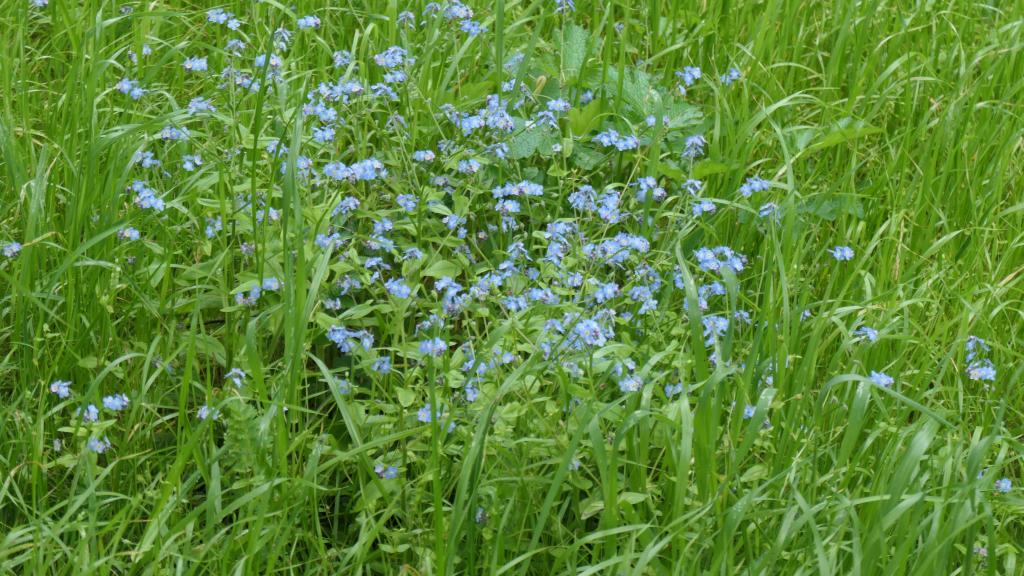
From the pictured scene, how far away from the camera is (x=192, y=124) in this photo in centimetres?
325

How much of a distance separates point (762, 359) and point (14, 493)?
1.52 meters

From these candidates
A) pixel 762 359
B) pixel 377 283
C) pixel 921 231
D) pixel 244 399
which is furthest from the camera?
pixel 921 231

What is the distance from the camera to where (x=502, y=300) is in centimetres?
248

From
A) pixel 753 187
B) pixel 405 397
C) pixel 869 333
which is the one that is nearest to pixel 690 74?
pixel 753 187

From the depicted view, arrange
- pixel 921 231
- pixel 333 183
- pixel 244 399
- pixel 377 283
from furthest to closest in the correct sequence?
1. pixel 921 231
2. pixel 333 183
3. pixel 377 283
4. pixel 244 399

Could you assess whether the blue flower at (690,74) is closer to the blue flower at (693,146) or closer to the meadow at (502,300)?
the meadow at (502,300)

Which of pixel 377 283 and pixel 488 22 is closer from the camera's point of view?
pixel 377 283

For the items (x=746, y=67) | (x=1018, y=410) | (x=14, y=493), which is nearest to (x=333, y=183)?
(x=14, y=493)

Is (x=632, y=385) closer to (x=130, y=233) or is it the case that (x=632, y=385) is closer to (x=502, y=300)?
(x=502, y=300)

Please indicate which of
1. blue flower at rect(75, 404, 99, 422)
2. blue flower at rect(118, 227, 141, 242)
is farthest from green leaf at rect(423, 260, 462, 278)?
blue flower at rect(75, 404, 99, 422)

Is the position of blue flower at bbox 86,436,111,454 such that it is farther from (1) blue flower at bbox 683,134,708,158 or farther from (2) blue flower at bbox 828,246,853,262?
(2) blue flower at bbox 828,246,853,262

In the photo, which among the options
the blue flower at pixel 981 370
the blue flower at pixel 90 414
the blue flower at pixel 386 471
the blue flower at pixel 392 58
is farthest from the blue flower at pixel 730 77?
the blue flower at pixel 90 414

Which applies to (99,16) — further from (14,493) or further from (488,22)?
(14,493)

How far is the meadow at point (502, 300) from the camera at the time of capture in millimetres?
2285
